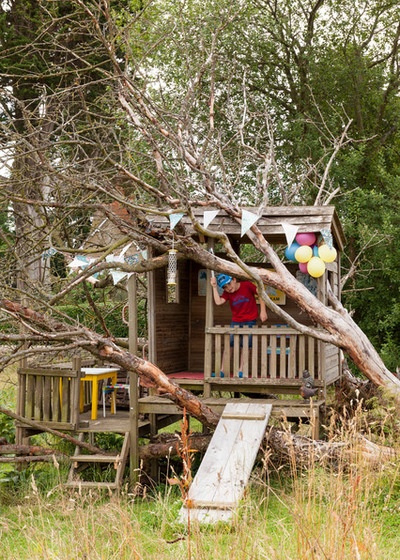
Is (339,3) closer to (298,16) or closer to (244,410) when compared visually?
(298,16)

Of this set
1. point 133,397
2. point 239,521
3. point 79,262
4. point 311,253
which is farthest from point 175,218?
→ point 239,521

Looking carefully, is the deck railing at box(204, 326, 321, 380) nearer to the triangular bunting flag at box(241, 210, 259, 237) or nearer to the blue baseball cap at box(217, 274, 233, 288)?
the blue baseball cap at box(217, 274, 233, 288)

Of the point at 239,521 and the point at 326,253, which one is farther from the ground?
the point at 326,253

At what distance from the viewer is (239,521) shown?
577 centimetres

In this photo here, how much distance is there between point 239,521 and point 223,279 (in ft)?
15.7

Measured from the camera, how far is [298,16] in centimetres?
1934

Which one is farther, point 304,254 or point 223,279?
point 223,279

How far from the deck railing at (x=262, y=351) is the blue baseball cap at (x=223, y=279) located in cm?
66

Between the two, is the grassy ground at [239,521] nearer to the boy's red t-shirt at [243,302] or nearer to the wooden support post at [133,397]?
the wooden support post at [133,397]

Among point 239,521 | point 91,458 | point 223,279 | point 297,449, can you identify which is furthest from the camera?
point 223,279

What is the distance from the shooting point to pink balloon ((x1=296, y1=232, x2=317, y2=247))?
31.9 feet

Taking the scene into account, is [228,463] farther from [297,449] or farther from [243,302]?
[243,302]

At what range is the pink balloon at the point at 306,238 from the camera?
9727mm

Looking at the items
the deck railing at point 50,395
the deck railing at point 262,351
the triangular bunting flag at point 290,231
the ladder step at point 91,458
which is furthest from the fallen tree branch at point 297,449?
the triangular bunting flag at point 290,231
